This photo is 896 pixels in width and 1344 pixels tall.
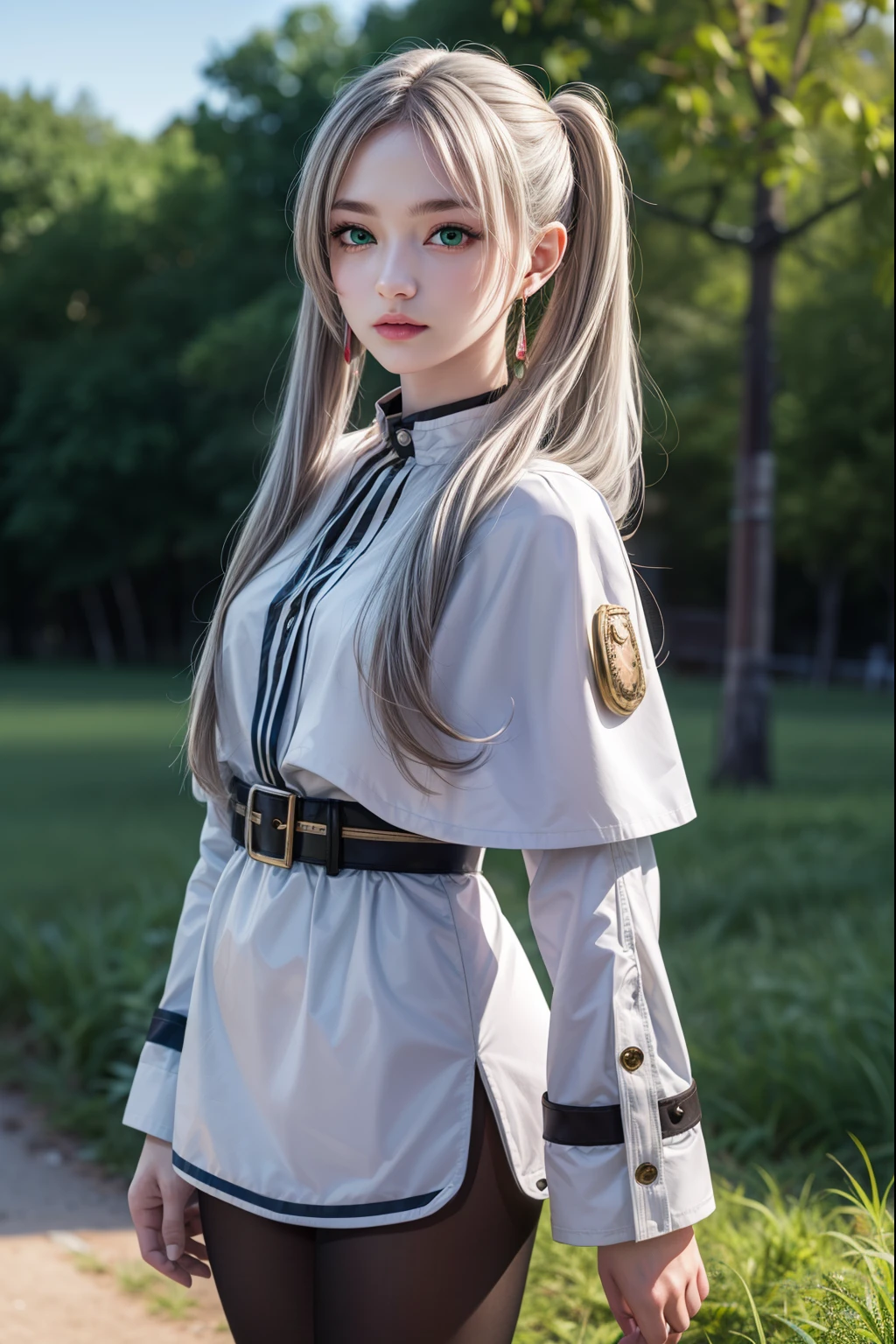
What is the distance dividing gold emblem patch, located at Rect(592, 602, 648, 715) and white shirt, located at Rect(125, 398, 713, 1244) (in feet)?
0.05

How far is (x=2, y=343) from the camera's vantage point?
30.7 meters

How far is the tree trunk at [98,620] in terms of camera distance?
3162 centimetres

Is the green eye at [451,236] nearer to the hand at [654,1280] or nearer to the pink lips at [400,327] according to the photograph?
the pink lips at [400,327]

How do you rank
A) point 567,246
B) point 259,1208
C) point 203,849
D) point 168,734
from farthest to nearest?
point 168,734, point 203,849, point 567,246, point 259,1208

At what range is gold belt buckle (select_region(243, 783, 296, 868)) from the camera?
140cm

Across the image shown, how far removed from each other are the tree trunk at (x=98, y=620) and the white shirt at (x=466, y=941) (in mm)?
30934

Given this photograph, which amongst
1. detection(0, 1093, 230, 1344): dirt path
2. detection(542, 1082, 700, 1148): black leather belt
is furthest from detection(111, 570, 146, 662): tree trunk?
detection(542, 1082, 700, 1148): black leather belt

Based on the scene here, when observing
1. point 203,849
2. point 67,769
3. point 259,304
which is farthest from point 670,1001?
point 259,304

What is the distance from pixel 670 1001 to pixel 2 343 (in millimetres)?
32168

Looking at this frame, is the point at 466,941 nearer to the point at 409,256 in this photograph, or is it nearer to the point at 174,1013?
the point at 174,1013

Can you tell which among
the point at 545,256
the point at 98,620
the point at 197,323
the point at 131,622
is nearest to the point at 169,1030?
the point at 545,256

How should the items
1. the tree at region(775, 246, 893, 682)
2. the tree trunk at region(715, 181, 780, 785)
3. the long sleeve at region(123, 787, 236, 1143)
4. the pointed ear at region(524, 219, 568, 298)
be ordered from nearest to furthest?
1. the pointed ear at region(524, 219, 568, 298)
2. the long sleeve at region(123, 787, 236, 1143)
3. the tree at region(775, 246, 893, 682)
4. the tree trunk at region(715, 181, 780, 785)

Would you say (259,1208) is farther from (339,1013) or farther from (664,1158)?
(664,1158)

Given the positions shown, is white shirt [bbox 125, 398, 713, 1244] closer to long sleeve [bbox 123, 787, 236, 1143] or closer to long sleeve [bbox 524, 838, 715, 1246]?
long sleeve [bbox 524, 838, 715, 1246]
